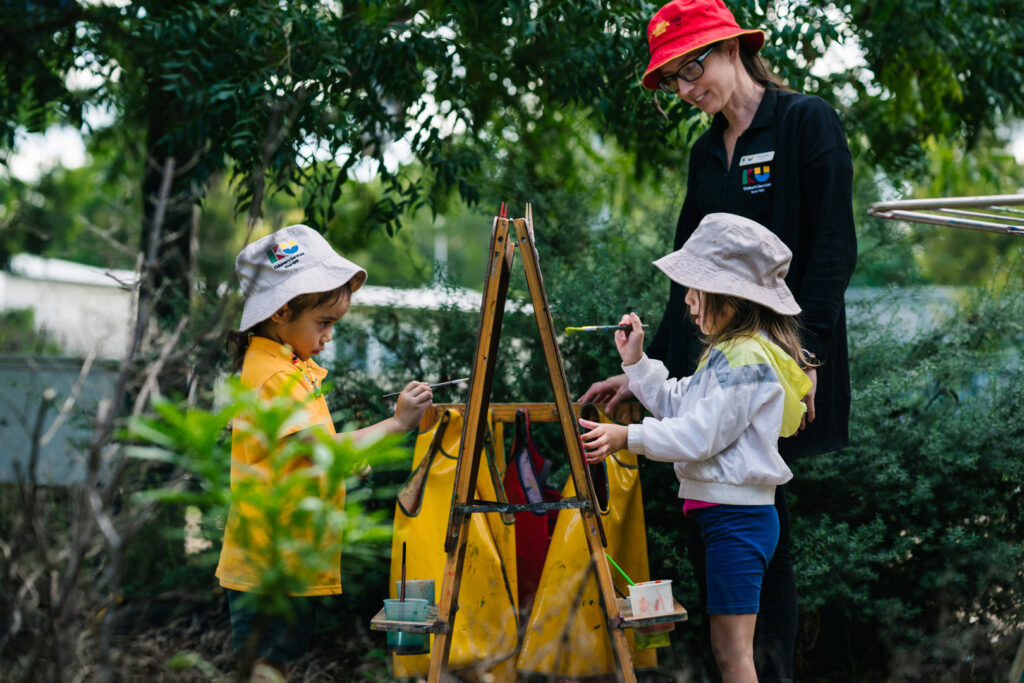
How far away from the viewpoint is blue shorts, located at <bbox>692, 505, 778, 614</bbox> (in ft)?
6.90

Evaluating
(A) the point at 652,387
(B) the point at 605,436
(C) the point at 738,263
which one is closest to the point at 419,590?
(B) the point at 605,436

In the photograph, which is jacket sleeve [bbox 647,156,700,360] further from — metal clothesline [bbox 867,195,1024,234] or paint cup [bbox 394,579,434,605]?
paint cup [bbox 394,579,434,605]

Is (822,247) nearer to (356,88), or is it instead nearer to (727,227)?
(727,227)

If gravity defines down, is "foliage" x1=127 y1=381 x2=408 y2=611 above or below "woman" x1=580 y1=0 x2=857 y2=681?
below

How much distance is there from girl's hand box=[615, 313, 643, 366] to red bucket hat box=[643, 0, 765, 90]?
65cm

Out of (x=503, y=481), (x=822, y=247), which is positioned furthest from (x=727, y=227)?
(x=503, y=481)

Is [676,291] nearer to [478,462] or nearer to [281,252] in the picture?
[478,462]

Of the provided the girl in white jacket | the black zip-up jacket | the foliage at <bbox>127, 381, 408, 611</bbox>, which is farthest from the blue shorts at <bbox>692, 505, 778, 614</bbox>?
the foliage at <bbox>127, 381, 408, 611</bbox>

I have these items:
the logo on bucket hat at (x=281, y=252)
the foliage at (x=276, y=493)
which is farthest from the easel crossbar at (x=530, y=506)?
the foliage at (x=276, y=493)

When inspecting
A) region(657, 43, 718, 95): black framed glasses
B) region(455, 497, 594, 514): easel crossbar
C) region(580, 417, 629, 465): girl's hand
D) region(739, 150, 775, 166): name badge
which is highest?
region(657, 43, 718, 95): black framed glasses

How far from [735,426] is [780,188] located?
0.63 meters

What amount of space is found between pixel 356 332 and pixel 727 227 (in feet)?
6.79

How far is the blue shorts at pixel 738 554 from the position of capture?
2104 millimetres

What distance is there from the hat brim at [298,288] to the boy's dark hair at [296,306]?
41mm
